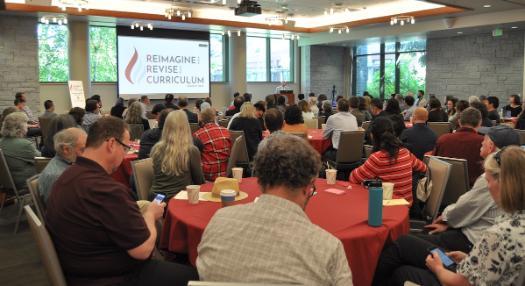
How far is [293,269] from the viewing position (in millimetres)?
1454

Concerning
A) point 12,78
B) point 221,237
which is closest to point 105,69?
point 12,78

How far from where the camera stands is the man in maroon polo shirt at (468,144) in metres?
4.42

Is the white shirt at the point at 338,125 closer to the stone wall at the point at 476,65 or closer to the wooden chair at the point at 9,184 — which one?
the wooden chair at the point at 9,184

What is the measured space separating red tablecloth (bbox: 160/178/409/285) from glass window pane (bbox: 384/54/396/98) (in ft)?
46.3

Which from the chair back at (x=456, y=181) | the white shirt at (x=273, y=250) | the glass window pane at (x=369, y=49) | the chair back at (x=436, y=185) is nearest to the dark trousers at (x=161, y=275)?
the white shirt at (x=273, y=250)

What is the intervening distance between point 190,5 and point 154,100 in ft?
11.7

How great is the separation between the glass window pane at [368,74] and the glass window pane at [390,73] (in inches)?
15.0

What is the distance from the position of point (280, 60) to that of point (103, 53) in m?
6.73

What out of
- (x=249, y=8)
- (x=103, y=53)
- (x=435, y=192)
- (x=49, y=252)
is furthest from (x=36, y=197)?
(x=103, y=53)

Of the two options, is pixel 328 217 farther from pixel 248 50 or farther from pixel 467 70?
pixel 248 50

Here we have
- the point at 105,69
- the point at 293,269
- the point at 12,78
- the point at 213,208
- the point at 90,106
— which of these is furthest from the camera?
the point at 105,69

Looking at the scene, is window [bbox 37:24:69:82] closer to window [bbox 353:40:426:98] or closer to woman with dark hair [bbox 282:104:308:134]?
woman with dark hair [bbox 282:104:308:134]

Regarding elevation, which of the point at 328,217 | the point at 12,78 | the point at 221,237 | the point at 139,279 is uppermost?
the point at 12,78

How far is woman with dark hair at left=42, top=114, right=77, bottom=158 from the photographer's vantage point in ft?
17.7
